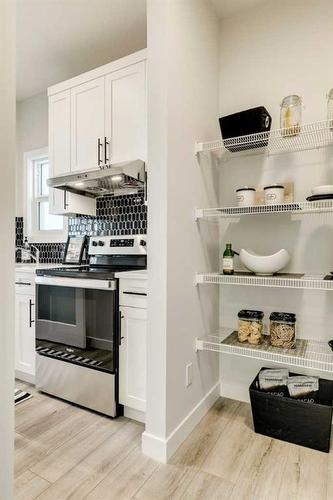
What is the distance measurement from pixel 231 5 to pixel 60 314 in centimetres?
241

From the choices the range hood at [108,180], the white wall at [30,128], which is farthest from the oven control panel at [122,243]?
the white wall at [30,128]

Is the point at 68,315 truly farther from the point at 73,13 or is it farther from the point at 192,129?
the point at 73,13

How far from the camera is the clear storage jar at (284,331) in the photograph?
179cm

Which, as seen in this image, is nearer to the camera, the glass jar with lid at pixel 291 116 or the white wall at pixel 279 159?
the glass jar with lid at pixel 291 116

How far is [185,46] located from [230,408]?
2.24 m

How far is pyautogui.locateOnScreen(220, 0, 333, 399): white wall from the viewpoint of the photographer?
1.89 m

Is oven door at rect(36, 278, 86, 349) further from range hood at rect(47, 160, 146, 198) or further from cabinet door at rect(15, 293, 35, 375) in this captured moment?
range hood at rect(47, 160, 146, 198)

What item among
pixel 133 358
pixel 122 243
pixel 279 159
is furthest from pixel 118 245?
pixel 279 159

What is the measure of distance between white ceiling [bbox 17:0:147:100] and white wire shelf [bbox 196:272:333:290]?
1857 mm

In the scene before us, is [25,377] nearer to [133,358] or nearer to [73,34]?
[133,358]

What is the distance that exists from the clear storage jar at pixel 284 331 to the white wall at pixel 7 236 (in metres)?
1.47

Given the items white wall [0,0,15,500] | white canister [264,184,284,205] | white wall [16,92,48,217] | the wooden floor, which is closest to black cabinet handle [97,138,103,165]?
white wall [16,92,48,217]

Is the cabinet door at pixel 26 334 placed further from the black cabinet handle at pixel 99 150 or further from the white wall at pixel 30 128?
the white wall at pixel 30 128

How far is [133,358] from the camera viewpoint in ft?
6.20
